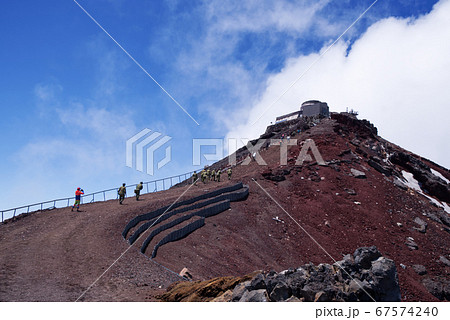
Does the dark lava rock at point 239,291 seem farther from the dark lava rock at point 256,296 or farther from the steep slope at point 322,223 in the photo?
the steep slope at point 322,223

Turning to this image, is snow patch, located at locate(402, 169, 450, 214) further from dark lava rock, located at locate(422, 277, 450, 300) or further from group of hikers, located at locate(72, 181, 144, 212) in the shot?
group of hikers, located at locate(72, 181, 144, 212)

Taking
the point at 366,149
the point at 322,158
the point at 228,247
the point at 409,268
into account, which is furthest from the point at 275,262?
the point at 366,149

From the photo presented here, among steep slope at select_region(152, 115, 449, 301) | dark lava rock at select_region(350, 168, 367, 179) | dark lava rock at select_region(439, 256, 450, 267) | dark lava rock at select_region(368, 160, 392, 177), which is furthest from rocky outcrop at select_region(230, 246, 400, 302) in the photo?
dark lava rock at select_region(368, 160, 392, 177)

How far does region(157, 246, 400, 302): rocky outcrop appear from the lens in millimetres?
8109

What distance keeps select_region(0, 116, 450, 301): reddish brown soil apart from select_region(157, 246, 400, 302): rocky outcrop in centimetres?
423

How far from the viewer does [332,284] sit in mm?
8453

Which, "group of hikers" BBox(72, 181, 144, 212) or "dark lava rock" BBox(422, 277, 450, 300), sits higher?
"group of hikers" BBox(72, 181, 144, 212)

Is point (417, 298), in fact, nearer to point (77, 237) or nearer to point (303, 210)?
point (303, 210)

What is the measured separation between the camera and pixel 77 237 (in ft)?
52.2

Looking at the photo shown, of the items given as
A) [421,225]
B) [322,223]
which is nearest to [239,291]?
[322,223]

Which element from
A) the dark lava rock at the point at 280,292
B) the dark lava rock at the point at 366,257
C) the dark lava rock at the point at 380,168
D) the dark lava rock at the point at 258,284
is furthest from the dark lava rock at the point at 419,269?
the dark lava rock at the point at 280,292

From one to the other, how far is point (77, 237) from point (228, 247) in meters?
9.06

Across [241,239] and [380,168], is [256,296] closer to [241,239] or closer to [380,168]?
[241,239]

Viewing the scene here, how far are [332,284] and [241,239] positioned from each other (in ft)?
46.7
